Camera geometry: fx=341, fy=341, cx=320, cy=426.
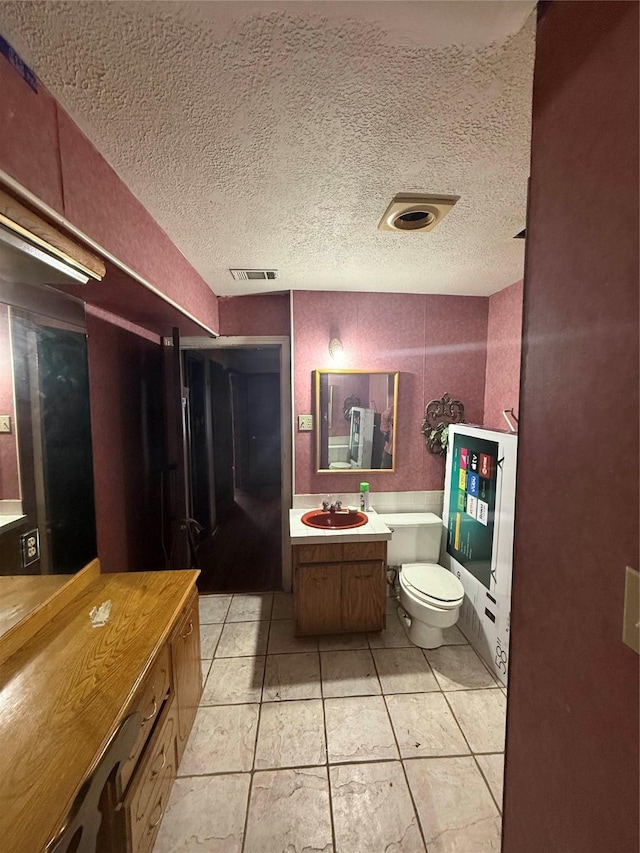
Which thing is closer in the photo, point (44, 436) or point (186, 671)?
point (44, 436)

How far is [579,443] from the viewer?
2.10ft

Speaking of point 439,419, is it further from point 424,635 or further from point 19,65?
point 19,65

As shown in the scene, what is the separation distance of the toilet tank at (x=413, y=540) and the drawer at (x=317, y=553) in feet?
1.73

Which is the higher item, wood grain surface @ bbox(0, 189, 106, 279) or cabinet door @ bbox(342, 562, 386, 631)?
wood grain surface @ bbox(0, 189, 106, 279)

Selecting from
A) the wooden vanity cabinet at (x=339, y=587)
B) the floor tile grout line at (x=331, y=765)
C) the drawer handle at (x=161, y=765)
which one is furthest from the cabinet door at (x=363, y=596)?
the drawer handle at (x=161, y=765)

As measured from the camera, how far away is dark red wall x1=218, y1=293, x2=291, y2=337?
109 inches

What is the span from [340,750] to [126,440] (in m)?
2.12

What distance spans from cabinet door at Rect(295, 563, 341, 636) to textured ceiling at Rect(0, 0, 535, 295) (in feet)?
6.56

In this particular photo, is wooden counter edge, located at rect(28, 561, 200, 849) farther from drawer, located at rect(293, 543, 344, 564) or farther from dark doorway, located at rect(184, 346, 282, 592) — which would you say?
dark doorway, located at rect(184, 346, 282, 592)

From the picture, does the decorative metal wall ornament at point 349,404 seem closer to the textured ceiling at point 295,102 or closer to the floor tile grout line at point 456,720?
the textured ceiling at point 295,102

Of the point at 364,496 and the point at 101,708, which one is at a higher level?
the point at 364,496

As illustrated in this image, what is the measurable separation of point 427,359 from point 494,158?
1685mm

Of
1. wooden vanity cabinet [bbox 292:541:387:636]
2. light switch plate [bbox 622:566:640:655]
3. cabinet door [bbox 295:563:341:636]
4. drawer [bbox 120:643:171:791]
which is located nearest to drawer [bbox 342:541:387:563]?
wooden vanity cabinet [bbox 292:541:387:636]

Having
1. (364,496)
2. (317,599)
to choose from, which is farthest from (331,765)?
(364,496)
